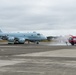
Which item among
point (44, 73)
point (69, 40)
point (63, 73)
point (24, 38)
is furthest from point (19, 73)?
point (24, 38)

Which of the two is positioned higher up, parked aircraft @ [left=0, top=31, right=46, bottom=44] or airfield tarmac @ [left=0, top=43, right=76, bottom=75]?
parked aircraft @ [left=0, top=31, right=46, bottom=44]

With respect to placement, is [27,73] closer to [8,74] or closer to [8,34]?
[8,74]

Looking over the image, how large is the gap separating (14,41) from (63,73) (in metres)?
71.7

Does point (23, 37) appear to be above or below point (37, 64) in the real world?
above

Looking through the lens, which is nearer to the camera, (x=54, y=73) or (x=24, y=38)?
(x=54, y=73)

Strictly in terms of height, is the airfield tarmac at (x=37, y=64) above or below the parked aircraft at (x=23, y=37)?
below

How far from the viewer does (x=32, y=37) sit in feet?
275

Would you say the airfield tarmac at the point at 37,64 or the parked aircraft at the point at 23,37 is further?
the parked aircraft at the point at 23,37

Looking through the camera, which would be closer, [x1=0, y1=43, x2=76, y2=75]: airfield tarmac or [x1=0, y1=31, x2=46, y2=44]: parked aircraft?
[x1=0, y1=43, x2=76, y2=75]: airfield tarmac

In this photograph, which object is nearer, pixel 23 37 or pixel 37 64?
pixel 37 64

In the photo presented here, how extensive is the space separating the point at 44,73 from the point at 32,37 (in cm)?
7096

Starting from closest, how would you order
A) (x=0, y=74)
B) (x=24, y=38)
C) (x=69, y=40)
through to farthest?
(x=0, y=74)
(x=69, y=40)
(x=24, y=38)

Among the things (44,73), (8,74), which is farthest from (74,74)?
(8,74)

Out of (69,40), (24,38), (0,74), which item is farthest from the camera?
(24,38)
